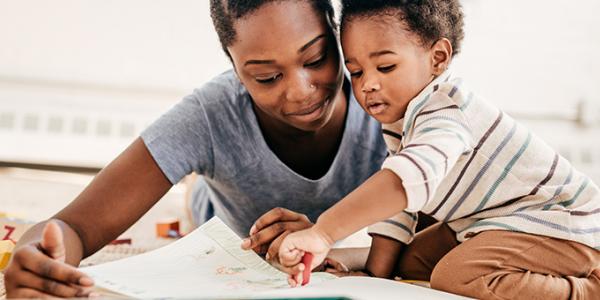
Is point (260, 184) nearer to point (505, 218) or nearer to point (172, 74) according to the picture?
point (505, 218)

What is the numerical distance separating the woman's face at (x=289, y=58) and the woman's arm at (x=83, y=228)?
25 centimetres

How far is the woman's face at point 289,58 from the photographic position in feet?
3.73

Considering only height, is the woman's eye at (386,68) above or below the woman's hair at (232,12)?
below

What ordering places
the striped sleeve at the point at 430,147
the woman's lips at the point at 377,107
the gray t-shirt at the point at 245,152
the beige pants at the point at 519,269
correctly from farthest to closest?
1. the gray t-shirt at the point at 245,152
2. the woman's lips at the point at 377,107
3. the beige pants at the point at 519,269
4. the striped sleeve at the point at 430,147

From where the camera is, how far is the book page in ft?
3.18

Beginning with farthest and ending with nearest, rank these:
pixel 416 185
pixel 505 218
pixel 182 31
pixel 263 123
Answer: pixel 182 31 → pixel 263 123 → pixel 505 218 → pixel 416 185

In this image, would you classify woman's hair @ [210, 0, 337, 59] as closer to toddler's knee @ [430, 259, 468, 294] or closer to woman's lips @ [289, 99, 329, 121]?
woman's lips @ [289, 99, 329, 121]

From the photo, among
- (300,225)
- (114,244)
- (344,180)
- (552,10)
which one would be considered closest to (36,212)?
(114,244)

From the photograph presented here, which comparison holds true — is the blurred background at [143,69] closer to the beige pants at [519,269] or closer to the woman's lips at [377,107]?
the woman's lips at [377,107]

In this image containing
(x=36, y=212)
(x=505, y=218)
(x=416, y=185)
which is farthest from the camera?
(x=36, y=212)

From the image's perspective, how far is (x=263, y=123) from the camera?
1.42 meters

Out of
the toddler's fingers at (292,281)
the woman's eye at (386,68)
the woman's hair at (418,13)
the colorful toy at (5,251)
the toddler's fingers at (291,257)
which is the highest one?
the woman's hair at (418,13)

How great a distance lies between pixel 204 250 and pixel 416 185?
1.24 feet

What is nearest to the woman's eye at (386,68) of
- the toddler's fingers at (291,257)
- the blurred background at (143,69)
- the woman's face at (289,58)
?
the woman's face at (289,58)
